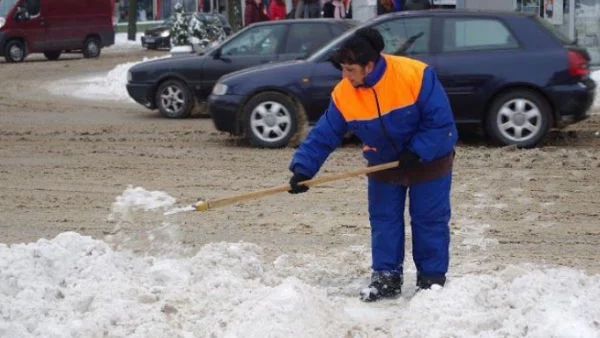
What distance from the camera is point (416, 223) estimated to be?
636 cm

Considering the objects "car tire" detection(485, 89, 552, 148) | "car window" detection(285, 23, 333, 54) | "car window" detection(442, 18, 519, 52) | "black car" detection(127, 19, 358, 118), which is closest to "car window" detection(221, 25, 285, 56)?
Result: "black car" detection(127, 19, 358, 118)

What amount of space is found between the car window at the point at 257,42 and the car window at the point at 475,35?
3.45 m

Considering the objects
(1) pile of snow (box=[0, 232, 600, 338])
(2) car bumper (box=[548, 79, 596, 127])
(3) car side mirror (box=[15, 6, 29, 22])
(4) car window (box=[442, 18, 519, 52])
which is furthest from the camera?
(3) car side mirror (box=[15, 6, 29, 22])

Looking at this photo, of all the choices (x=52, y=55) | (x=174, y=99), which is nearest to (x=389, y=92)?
(x=174, y=99)

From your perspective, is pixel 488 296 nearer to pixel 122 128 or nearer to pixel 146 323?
pixel 146 323

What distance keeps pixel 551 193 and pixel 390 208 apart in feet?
12.8

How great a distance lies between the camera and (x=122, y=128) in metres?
15.2

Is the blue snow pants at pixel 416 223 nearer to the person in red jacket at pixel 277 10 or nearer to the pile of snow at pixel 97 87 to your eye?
the pile of snow at pixel 97 87

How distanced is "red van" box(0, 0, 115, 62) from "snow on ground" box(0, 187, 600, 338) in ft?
90.8

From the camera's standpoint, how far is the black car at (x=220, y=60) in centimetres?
1557

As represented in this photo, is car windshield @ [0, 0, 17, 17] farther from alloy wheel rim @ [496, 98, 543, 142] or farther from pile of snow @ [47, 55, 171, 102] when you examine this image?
alloy wheel rim @ [496, 98, 543, 142]

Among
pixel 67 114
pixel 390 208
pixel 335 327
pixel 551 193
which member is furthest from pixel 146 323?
pixel 67 114

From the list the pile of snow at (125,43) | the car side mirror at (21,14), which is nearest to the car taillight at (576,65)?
the car side mirror at (21,14)

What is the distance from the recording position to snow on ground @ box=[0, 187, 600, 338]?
5.45 metres
